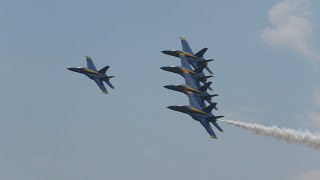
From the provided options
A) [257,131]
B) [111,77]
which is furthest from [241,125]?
[111,77]

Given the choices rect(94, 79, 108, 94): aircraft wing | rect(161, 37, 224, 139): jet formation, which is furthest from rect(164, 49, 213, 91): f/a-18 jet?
rect(94, 79, 108, 94): aircraft wing

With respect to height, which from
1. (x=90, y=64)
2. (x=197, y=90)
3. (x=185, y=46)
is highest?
(x=185, y=46)

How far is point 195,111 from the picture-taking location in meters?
155

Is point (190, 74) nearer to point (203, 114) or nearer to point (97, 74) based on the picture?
point (203, 114)

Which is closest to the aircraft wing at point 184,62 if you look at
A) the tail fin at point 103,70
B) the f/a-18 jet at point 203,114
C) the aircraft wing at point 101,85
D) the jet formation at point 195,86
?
the jet formation at point 195,86

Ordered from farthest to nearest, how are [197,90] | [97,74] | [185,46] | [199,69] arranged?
[97,74] < [185,46] < [199,69] < [197,90]

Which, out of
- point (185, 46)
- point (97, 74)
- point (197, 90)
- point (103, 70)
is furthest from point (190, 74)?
point (97, 74)

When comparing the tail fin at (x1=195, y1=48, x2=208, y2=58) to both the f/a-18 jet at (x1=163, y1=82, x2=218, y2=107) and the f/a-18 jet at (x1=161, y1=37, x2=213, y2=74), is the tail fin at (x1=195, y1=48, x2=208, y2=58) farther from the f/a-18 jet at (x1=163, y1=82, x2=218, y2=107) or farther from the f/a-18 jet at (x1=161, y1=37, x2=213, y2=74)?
the f/a-18 jet at (x1=163, y1=82, x2=218, y2=107)

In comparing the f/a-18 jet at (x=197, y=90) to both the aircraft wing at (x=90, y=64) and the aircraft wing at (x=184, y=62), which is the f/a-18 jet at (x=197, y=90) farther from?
the aircraft wing at (x=90, y=64)

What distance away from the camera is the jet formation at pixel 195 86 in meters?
155

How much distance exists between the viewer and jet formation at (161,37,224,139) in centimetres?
15525

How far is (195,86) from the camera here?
559ft

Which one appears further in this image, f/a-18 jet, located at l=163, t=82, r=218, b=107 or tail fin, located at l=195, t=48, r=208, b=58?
tail fin, located at l=195, t=48, r=208, b=58

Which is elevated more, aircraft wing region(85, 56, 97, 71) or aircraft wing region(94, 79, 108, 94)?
aircraft wing region(85, 56, 97, 71)
